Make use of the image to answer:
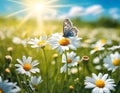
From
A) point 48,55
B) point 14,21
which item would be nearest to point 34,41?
point 48,55

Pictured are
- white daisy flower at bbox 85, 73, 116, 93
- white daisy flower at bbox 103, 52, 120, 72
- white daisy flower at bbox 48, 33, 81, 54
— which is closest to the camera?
white daisy flower at bbox 85, 73, 116, 93

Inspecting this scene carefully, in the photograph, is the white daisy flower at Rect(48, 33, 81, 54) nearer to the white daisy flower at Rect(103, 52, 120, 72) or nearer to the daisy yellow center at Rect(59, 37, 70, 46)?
the daisy yellow center at Rect(59, 37, 70, 46)

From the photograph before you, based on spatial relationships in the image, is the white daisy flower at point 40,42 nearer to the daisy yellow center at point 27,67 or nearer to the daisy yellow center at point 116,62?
the daisy yellow center at point 27,67

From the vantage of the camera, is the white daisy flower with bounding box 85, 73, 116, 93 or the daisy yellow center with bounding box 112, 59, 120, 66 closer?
the white daisy flower with bounding box 85, 73, 116, 93

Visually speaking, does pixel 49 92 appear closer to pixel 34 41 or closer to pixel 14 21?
pixel 34 41

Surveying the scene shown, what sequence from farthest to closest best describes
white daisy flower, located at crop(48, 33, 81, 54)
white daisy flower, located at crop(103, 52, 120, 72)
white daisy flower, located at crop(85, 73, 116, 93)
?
white daisy flower, located at crop(103, 52, 120, 72)
white daisy flower, located at crop(48, 33, 81, 54)
white daisy flower, located at crop(85, 73, 116, 93)

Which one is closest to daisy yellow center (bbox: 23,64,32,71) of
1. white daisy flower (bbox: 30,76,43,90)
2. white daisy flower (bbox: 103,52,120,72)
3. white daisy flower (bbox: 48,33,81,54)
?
white daisy flower (bbox: 30,76,43,90)

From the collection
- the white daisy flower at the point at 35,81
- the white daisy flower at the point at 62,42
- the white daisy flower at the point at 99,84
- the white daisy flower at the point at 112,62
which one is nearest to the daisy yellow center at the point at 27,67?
the white daisy flower at the point at 35,81

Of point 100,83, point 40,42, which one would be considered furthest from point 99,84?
point 40,42
